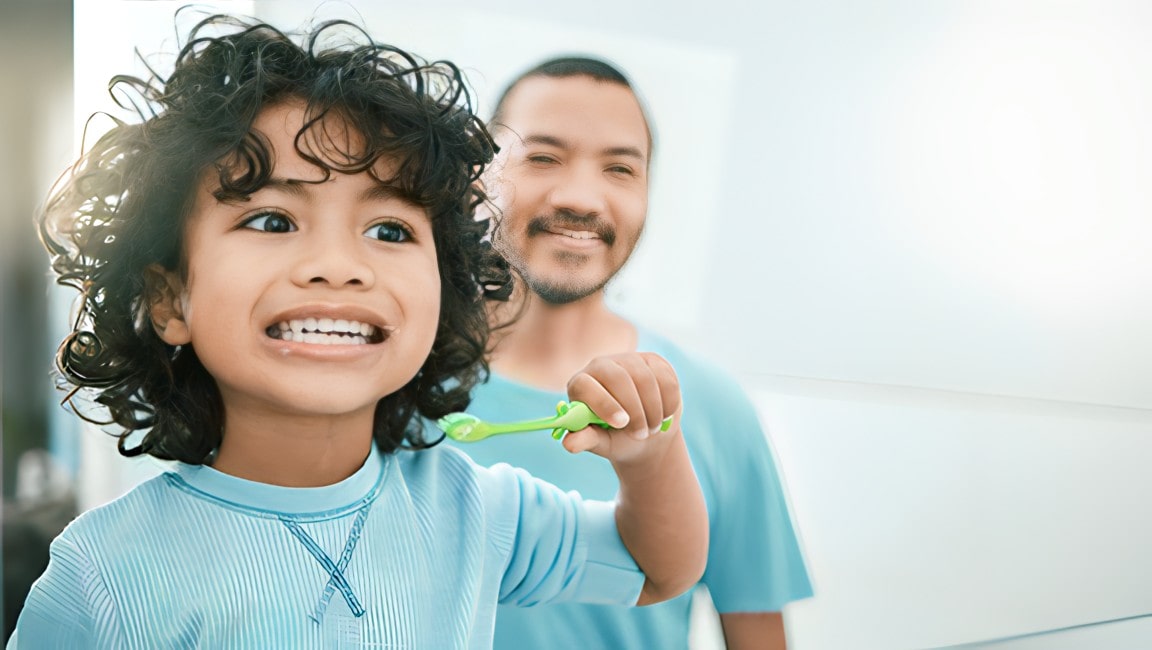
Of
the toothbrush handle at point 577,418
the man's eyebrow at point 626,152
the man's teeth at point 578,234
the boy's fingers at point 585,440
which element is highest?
the man's eyebrow at point 626,152

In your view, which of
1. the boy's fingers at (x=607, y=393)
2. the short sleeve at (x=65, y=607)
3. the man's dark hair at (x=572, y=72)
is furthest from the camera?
the man's dark hair at (x=572, y=72)

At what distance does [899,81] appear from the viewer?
114 cm

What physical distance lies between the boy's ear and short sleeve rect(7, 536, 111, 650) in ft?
0.49

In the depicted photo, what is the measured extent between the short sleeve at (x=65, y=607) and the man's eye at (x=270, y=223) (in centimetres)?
24

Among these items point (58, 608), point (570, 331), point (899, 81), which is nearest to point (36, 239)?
point (58, 608)

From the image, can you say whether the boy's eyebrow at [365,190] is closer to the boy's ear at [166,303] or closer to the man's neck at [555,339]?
the boy's ear at [166,303]

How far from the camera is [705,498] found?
101 centimetres

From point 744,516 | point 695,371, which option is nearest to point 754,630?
point 744,516

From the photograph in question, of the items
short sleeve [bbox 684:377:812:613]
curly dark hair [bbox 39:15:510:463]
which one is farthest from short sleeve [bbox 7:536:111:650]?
short sleeve [bbox 684:377:812:613]

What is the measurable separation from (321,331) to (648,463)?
27 cm

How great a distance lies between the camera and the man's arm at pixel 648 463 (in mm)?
784

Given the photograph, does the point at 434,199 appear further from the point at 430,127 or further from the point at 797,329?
the point at 797,329

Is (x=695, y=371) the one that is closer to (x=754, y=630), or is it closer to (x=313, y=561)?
(x=754, y=630)

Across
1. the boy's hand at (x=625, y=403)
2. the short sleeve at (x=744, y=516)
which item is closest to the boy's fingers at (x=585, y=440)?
the boy's hand at (x=625, y=403)
